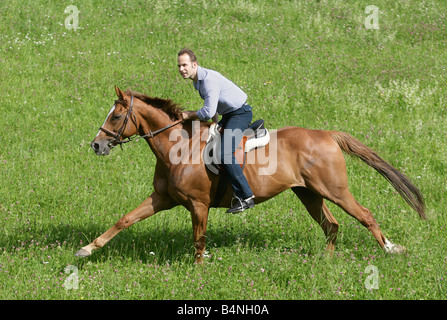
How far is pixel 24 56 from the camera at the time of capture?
15086mm

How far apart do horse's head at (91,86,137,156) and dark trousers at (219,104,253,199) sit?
126 cm

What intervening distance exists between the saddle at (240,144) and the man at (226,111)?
93 millimetres

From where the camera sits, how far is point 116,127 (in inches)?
271

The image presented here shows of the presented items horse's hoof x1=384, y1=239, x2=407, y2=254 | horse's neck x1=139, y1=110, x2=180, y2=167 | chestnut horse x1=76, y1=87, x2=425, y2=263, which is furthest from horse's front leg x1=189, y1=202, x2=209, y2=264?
horse's hoof x1=384, y1=239, x2=407, y2=254

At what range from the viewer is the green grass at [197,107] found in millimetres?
6688

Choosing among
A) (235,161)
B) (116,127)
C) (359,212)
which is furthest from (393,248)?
(116,127)

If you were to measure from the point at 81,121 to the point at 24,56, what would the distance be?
4235 millimetres

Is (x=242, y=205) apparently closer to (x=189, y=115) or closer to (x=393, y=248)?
(x=189, y=115)

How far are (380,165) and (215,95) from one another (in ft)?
8.93

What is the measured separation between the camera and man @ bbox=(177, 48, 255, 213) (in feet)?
22.2

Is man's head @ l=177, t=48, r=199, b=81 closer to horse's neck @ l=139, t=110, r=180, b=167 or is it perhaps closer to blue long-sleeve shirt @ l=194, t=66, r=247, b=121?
blue long-sleeve shirt @ l=194, t=66, r=247, b=121

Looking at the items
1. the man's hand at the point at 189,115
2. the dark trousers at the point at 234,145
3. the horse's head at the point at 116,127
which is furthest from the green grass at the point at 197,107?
the man's hand at the point at 189,115
